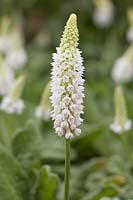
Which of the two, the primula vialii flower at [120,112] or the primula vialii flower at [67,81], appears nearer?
the primula vialii flower at [67,81]

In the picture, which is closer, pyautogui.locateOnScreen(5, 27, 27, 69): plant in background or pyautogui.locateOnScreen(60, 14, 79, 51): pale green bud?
pyautogui.locateOnScreen(60, 14, 79, 51): pale green bud

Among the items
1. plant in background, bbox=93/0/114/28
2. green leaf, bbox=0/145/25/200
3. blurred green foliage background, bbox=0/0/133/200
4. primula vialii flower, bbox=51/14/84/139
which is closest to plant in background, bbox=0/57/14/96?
blurred green foliage background, bbox=0/0/133/200

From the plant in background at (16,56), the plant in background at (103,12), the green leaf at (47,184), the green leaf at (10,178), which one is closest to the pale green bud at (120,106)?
the green leaf at (47,184)

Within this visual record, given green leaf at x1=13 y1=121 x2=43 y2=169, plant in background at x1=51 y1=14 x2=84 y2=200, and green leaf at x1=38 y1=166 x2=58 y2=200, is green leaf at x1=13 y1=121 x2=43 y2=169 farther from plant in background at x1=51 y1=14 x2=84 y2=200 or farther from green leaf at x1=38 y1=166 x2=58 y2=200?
plant in background at x1=51 y1=14 x2=84 y2=200

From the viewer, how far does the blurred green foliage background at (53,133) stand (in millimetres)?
2781

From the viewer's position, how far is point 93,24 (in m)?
6.23

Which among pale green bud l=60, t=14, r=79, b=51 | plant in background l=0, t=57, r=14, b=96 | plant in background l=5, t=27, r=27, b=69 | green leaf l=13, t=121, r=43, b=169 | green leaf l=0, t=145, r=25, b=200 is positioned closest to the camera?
pale green bud l=60, t=14, r=79, b=51

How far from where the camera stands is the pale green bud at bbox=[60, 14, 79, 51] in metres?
2.01

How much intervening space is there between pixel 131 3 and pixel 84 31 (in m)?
0.62

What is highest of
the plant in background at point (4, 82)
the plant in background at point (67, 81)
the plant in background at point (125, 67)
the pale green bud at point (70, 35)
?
the plant in background at point (125, 67)

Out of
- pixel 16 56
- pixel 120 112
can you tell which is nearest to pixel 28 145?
pixel 120 112

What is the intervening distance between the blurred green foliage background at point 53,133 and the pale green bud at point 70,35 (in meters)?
0.83

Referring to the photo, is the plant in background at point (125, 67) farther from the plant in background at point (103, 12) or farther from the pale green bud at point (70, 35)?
the pale green bud at point (70, 35)

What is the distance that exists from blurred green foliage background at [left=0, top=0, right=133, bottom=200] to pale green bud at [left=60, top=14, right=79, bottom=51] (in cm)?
83
